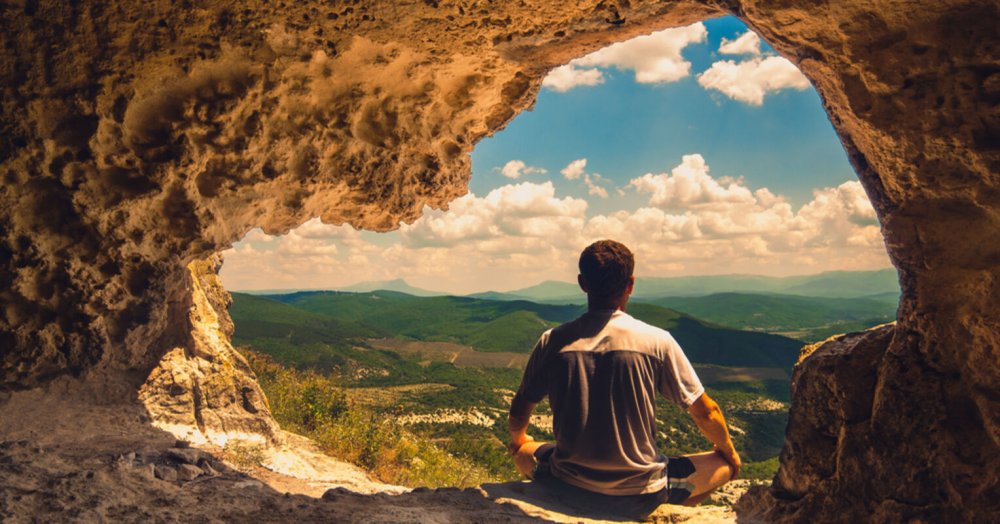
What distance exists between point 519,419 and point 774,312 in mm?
107410

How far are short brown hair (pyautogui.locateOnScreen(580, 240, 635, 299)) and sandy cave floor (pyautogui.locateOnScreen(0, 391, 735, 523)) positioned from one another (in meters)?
1.40

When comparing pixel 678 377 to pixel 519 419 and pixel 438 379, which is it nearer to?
pixel 519 419

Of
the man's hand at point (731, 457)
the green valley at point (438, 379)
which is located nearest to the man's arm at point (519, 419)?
the man's hand at point (731, 457)

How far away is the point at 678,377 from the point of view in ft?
11.3

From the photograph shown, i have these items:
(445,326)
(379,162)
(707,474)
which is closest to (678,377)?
(707,474)

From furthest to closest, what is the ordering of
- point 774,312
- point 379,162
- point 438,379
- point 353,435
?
point 774,312 < point 438,379 < point 353,435 < point 379,162

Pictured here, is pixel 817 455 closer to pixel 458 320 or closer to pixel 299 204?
pixel 299 204

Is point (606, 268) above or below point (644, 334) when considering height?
above

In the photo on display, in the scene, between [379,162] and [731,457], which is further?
[379,162]

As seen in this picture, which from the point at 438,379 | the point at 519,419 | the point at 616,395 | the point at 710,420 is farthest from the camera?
the point at 438,379

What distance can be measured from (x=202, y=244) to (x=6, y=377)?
1.50 meters

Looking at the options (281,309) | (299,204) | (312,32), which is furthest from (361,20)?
(281,309)

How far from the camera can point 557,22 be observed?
13.3 ft

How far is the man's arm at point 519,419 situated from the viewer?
3828mm
